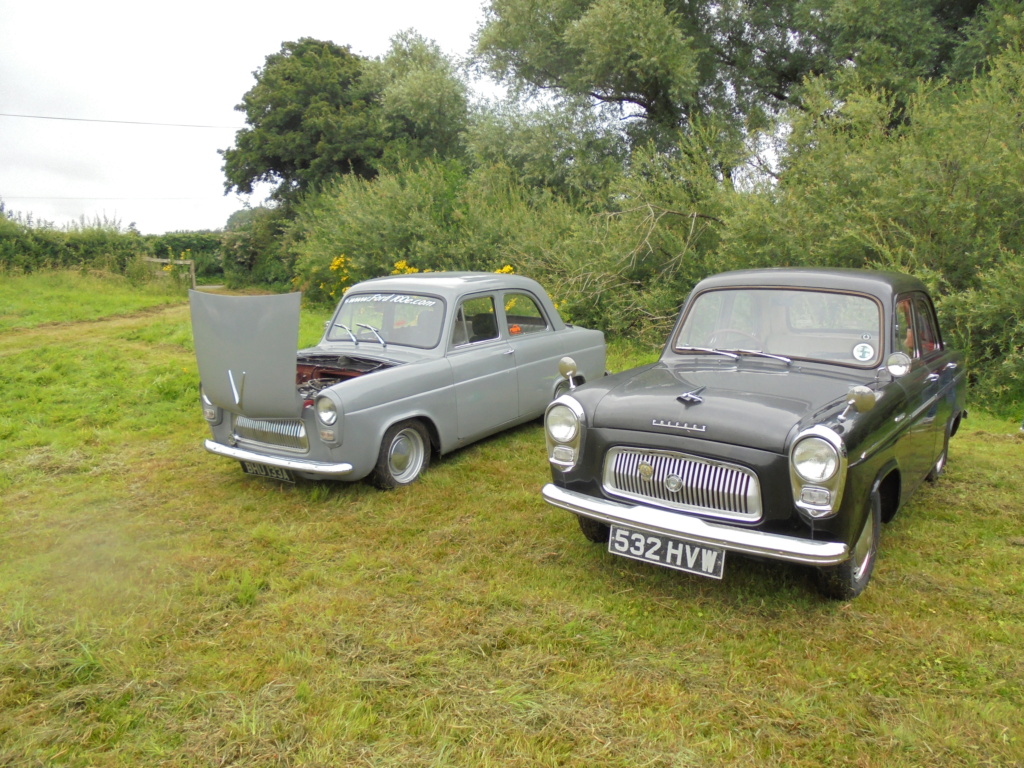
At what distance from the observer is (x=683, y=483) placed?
350cm

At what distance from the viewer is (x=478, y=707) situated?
2883mm

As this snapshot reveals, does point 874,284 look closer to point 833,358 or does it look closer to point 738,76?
point 833,358

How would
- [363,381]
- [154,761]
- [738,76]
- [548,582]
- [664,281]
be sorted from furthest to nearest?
[738,76]
[664,281]
[363,381]
[548,582]
[154,761]

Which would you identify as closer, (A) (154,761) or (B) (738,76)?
(A) (154,761)

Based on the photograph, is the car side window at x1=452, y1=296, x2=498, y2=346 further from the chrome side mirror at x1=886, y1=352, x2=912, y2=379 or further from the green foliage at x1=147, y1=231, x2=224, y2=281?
the green foliage at x1=147, y1=231, x2=224, y2=281

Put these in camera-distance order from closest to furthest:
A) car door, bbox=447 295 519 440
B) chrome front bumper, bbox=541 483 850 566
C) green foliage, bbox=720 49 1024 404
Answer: chrome front bumper, bbox=541 483 850 566 < car door, bbox=447 295 519 440 < green foliage, bbox=720 49 1024 404

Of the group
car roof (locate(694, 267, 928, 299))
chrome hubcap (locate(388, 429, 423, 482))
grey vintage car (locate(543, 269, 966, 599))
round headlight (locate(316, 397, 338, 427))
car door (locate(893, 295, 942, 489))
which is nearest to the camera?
grey vintage car (locate(543, 269, 966, 599))

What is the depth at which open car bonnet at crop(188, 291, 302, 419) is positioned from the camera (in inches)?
189

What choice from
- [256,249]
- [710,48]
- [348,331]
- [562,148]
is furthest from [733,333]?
[256,249]

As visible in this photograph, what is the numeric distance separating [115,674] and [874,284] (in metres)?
4.50

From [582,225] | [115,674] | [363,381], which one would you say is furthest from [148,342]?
[115,674]

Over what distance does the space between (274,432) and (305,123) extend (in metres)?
26.3

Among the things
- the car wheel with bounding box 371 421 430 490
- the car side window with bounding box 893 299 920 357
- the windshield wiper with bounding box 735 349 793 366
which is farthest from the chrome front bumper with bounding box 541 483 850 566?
the car wheel with bounding box 371 421 430 490

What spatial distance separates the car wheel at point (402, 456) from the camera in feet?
17.5
